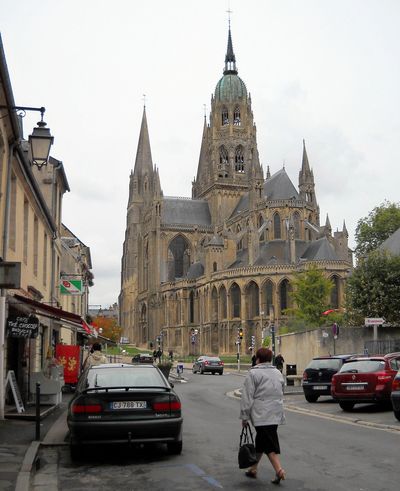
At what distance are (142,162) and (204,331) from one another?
47.1 m

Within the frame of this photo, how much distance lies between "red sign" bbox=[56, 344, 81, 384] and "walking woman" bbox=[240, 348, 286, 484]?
15379mm

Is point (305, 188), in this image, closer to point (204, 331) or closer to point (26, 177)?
point (204, 331)

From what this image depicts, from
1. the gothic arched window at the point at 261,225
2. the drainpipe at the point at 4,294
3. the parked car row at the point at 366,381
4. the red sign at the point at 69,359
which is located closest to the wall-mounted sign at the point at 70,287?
the red sign at the point at 69,359

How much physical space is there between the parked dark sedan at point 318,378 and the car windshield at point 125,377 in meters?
10.9

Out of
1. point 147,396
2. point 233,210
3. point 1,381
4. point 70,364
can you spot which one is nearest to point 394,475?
point 147,396

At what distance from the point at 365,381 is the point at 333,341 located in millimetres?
15242

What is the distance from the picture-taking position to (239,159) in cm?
10119

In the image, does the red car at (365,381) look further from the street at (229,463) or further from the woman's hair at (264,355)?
the woman's hair at (264,355)

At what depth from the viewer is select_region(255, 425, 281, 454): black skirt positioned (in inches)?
296

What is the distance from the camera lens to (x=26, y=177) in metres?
15.9

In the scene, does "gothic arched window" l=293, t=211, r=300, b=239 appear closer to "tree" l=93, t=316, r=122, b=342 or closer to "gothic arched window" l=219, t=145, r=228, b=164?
"gothic arched window" l=219, t=145, r=228, b=164

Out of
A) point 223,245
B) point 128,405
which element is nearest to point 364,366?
point 128,405

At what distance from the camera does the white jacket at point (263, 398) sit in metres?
7.55

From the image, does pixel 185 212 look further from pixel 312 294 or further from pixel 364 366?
pixel 364 366
